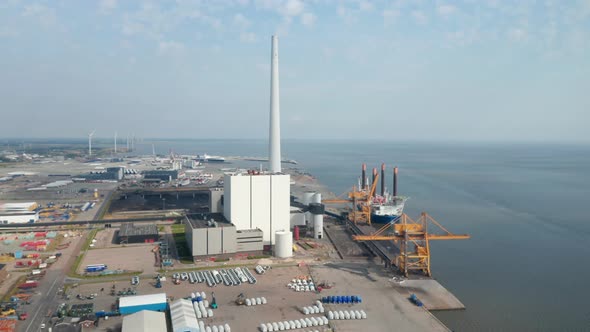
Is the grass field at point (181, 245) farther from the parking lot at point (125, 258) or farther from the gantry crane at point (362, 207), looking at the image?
the gantry crane at point (362, 207)

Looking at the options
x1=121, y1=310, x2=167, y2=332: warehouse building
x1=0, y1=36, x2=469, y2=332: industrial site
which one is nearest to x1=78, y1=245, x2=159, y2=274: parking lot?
x1=0, y1=36, x2=469, y2=332: industrial site

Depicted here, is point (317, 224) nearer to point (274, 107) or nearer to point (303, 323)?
point (274, 107)

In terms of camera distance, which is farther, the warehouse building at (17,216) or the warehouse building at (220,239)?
the warehouse building at (17,216)

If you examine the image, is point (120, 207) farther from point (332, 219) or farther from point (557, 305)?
Answer: point (557, 305)

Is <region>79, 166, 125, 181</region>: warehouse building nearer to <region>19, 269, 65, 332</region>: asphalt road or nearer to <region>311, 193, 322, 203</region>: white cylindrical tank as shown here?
<region>311, 193, 322, 203</region>: white cylindrical tank

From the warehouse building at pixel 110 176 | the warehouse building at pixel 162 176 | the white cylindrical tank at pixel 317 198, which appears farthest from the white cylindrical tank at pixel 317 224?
the warehouse building at pixel 110 176

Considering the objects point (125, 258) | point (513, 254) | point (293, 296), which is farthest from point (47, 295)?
point (513, 254)

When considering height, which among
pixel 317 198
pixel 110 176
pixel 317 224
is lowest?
pixel 110 176
